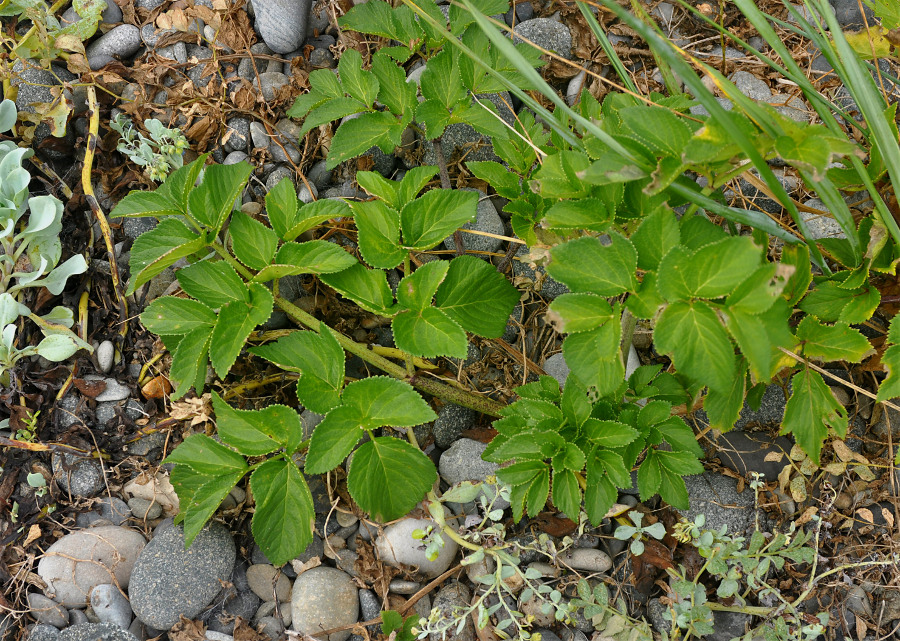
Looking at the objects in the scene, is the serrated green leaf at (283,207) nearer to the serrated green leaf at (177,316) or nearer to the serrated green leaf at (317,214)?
the serrated green leaf at (317,214)

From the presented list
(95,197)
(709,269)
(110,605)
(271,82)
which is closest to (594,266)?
(709,269)

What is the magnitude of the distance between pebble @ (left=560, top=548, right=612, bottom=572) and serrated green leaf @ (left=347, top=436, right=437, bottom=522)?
0.52m

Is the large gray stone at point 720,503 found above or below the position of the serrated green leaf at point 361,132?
below

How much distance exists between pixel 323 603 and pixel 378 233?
1.00 metres

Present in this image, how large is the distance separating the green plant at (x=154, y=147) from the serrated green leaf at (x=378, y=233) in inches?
30.2

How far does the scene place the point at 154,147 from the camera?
2.22 metres

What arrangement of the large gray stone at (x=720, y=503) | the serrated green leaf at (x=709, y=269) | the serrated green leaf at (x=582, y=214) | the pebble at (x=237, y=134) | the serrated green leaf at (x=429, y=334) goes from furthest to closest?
the pebble at (x=237, y=134) < the large gray stone at (x=720, y=503) < the serrated green leaf at (x=429, y=334) < the serrated green leaf at (x=582, y=214) < the serrated green leaf at (x=709, y=269)

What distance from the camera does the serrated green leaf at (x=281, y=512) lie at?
1.59 m

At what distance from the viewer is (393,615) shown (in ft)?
5.55

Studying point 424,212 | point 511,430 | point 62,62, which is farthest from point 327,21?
point 511,430

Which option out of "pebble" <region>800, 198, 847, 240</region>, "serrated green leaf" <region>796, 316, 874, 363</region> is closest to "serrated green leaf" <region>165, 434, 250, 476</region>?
A: "serrated green leaf" <region>796, 316, 874, 363</region>

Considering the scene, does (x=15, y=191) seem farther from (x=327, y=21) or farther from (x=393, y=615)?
(x=393, y=615)

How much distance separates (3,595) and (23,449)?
15.9 inches

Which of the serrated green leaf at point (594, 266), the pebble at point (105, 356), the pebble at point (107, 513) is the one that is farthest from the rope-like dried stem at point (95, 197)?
the serrated green leaf at point (594, 266)
